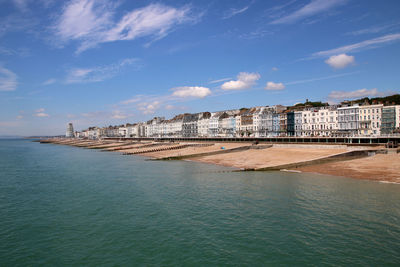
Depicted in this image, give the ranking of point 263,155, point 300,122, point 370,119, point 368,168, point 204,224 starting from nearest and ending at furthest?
point 204,224 < point 368,168 < point 263,155 < point 370,119 < point 300,122

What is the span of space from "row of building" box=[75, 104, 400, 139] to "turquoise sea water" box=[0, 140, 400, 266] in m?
50.3

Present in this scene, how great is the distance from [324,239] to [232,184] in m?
16.1

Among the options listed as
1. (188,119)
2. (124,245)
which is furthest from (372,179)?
(188,119)

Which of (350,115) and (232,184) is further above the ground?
(350,115)

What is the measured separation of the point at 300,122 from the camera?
100m

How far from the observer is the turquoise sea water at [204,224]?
14828mm

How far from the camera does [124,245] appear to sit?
1631cm

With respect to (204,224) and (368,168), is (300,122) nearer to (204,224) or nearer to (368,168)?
(368,168)

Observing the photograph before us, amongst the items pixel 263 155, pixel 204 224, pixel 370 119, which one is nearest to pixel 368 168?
pixel 263 155

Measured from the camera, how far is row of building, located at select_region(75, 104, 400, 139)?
77.8 meters

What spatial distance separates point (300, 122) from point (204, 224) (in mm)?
89052

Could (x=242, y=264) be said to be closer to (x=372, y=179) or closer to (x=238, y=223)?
(x=238, y=223)

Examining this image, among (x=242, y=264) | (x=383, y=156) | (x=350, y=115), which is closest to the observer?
(x=242, y=264)

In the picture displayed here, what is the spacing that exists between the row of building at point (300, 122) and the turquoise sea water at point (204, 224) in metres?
50.3
